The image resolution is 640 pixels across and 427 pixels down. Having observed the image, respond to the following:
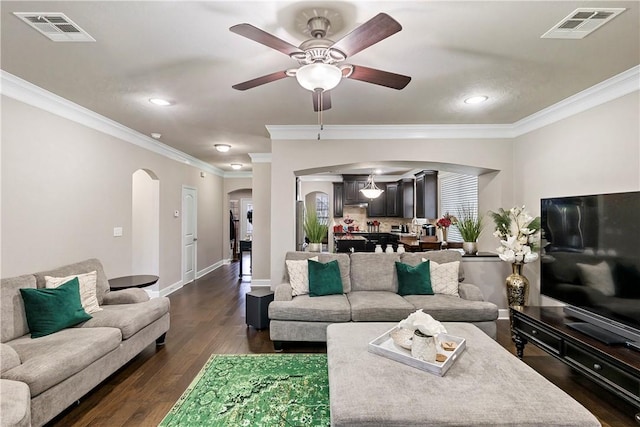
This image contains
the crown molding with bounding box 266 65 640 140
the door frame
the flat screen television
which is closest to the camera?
the flat screen television

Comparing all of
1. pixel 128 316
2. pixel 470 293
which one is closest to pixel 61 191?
pixel 128 316

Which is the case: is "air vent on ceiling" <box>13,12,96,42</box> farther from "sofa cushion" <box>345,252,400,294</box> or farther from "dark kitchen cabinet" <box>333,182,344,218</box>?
"dark kitchen cabinet" <box>333,182,344,218</box>

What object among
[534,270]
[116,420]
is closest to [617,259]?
[534,270]

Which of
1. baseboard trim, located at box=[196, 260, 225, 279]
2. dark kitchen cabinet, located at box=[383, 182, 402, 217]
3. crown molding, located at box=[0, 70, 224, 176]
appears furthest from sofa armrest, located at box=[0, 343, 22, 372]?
dark kitchen cabinet, located at box=[383, 182, 402, 217]

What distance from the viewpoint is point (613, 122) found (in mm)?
2879

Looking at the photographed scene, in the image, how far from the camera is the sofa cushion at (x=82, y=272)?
2.81 meters

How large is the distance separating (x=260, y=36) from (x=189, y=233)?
5914 mm

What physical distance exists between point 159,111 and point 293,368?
10.7ft

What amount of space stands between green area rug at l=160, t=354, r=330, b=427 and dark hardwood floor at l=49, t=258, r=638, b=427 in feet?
0.56

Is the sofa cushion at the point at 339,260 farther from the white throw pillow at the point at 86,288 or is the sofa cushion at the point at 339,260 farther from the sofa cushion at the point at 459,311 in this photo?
the white throw pillow at the point at 86,288

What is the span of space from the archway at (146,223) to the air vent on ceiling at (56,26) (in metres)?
3.40

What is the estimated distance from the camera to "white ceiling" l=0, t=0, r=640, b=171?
185 cm

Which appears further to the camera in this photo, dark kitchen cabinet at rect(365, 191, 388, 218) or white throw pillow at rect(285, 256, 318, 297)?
dark kitchen cabinet at rect(365, 191, 388, 218)

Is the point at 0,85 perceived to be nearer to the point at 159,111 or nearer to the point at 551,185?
the point at 159,111
